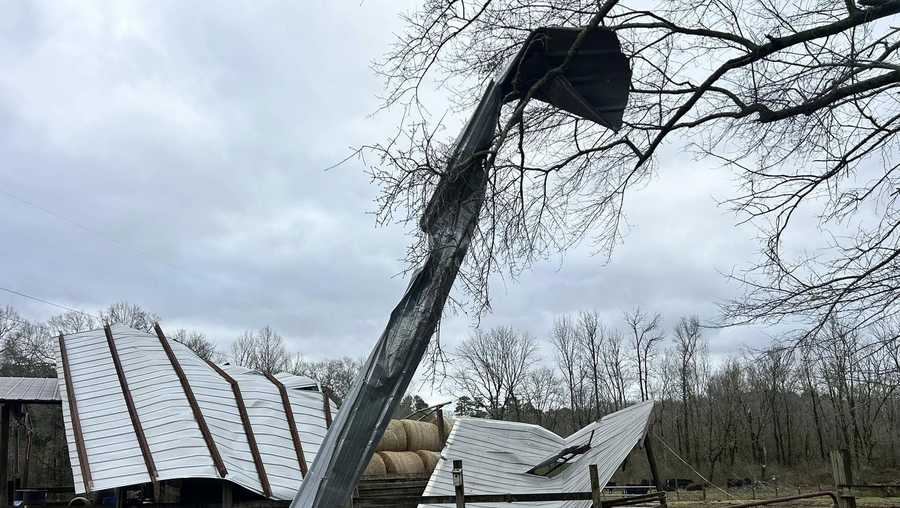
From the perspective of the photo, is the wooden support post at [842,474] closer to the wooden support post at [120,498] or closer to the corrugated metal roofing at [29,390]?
the wooden support post at [120,498]

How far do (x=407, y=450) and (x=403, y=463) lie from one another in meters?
1.30

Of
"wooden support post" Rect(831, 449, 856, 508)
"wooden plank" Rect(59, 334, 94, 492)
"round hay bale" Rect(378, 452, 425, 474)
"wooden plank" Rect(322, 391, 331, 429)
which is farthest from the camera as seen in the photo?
"round hay bale" Rect(378, 452, 425, 474)

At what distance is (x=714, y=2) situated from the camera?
5.09 metres

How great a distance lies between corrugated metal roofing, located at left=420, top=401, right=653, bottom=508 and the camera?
35.7ft

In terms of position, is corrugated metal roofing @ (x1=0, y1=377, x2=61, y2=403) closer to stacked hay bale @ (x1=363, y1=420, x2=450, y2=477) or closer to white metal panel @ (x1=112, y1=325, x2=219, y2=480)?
white metal panel @ (x1=112, y1=325, x2=219, y2=480)

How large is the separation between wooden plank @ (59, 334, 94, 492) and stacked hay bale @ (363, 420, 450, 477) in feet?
16.6

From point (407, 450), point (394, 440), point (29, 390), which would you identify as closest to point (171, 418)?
point (29, 390)

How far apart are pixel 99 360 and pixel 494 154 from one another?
11222mm

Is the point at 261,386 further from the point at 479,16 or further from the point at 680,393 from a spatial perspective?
the point at 680,393

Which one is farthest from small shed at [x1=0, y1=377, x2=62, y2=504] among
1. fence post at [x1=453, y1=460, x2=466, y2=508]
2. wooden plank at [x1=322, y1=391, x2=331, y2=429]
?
fence post at [x1=453, y1=460, x2=466, y2=508]

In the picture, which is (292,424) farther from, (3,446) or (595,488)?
(595,488)

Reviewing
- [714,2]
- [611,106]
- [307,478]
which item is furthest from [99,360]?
[714,2]

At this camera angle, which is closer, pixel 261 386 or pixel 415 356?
pixel 415 356

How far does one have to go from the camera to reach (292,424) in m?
13.0
